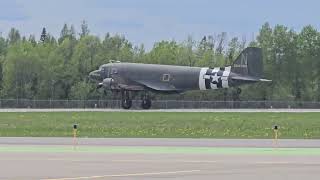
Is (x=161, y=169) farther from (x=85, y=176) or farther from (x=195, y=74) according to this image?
(x=195, y=74)

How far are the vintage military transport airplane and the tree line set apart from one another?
15.8 m

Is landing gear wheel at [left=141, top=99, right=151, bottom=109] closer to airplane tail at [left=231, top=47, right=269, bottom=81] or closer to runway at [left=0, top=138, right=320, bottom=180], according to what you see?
airplane tail at [left=231, top=47, right=269, bottom=81]

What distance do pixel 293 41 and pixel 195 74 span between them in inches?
1077

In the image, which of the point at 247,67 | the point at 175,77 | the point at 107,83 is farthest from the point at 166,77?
the point at 247,67

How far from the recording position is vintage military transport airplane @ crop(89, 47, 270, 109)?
259ft

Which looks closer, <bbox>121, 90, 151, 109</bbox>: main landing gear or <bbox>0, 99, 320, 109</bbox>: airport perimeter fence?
<bbox>121, 90, 151, 109</bbox>: main landing gear

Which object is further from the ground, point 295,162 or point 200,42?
point 200,42

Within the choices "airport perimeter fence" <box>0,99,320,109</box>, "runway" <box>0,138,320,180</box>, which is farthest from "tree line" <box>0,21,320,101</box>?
"runway" <box>0,138,320,180</box>

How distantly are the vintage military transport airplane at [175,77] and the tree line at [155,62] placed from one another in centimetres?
1581

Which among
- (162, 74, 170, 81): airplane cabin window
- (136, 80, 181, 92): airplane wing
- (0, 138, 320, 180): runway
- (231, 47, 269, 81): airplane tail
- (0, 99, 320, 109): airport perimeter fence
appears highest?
(231, 47, 269, 81): airplane tail

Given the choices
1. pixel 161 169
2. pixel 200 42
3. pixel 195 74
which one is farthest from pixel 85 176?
pixel 200 42

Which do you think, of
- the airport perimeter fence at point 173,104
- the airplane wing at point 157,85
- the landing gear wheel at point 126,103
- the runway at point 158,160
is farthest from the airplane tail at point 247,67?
the runway at point 158,160

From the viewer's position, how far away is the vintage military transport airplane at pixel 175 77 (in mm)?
78875

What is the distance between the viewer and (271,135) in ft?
123
